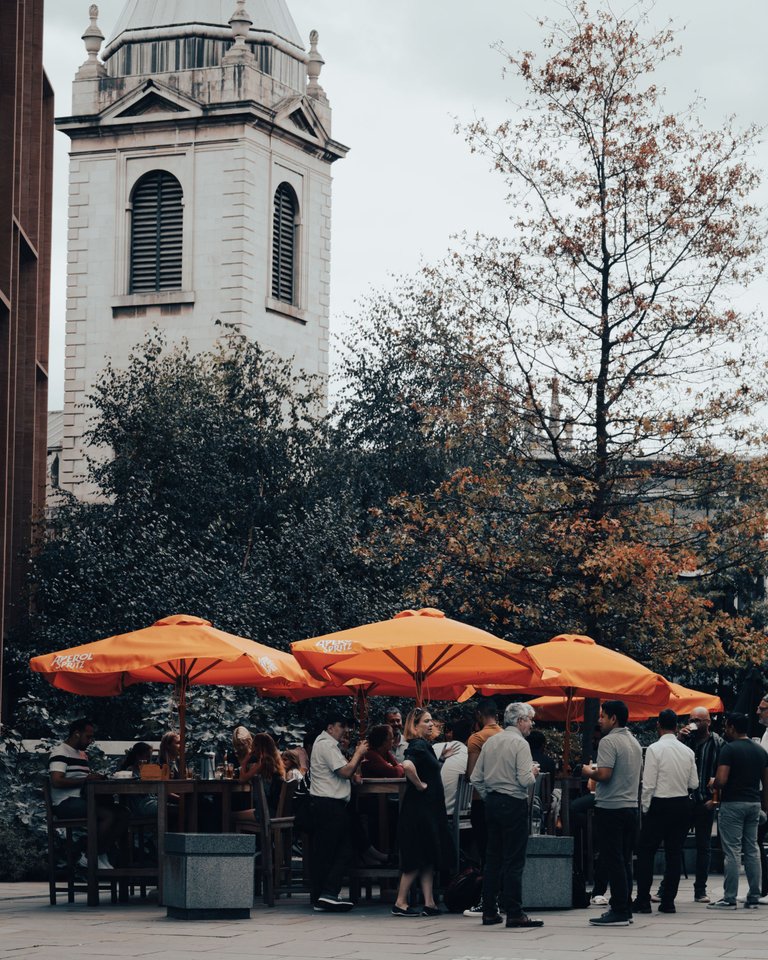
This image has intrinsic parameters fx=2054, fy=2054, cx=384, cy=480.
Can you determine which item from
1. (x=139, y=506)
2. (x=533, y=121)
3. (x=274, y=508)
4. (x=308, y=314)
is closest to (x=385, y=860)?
(x=533, y=121)

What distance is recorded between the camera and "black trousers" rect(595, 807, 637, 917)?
17062 millimetres

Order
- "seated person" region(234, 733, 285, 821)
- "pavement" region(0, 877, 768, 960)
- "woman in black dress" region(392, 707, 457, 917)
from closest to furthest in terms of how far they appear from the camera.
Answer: "pavement" region(0, 877, 768, 960) < "woman in black dress" region(392, 707, 457, 917) < "seated person" region(234, 733, 285, 821)

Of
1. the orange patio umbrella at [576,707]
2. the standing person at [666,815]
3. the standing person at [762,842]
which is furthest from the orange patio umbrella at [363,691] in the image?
the standing person at [666,815]

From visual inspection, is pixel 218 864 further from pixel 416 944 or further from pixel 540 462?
pixel 540 462

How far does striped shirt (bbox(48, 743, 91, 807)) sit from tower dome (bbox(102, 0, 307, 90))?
43165 millimetres

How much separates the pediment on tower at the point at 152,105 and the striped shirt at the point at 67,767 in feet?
140

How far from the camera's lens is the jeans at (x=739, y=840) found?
1909cm

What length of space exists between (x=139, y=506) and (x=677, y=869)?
22908 mm

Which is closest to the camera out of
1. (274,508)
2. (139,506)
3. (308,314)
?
(139,506)

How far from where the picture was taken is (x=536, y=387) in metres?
28.9

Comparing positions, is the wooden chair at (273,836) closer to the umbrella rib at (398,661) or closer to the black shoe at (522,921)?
the umbrella rib at (398,661)

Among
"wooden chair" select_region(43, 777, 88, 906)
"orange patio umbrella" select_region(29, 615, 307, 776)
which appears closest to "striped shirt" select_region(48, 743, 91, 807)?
"wooden chair" select_region(43, 777, 88, 906)

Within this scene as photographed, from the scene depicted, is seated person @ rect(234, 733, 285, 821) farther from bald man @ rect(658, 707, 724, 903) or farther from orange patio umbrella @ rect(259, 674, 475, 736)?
bald man @ rect(658, 707, 724, 903)

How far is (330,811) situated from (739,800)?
13.0 ft
